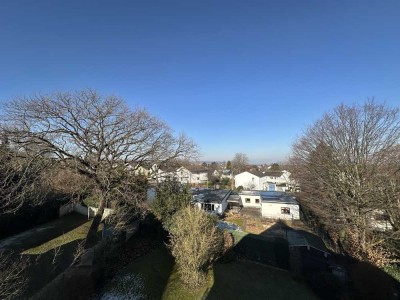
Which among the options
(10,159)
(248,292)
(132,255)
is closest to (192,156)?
(132,255)

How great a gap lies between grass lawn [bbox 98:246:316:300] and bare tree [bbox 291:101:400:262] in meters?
6.56

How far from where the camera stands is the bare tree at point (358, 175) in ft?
52.9

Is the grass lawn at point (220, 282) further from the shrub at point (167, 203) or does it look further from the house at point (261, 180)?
the house at point (261, 180)

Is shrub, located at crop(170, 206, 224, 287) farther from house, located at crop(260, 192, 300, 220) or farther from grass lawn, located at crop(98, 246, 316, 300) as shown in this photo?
house, located at crop(260, 192, 300, 220)

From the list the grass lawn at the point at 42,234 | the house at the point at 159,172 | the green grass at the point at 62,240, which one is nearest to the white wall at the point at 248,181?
the house at the point at 159,172

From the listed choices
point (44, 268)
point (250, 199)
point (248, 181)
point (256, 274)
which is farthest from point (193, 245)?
point (248, 181)

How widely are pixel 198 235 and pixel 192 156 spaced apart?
252 inches

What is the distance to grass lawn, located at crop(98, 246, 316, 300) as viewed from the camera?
11781 mm

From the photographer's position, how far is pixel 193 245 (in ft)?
39.6

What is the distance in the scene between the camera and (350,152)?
17.9m

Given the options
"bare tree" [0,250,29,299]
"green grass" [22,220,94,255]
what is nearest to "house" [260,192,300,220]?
"green grass" [22,220,94,255]

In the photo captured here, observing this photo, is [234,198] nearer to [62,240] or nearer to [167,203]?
[167,203]

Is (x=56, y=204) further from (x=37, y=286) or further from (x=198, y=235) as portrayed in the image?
(x=198, y=235)

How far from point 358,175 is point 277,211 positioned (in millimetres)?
13925
